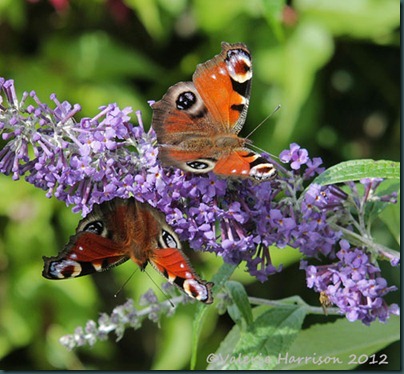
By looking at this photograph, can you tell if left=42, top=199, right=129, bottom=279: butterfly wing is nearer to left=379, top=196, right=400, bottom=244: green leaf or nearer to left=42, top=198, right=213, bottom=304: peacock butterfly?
left=42, top=198, right=213, bottom=304: peacock butterfly

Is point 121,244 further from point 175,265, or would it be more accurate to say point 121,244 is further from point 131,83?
point 131,83

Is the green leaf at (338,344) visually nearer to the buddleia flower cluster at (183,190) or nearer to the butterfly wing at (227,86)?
the buddleia flower cluster at (183,190)

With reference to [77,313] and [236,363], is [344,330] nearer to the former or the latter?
[236,363]

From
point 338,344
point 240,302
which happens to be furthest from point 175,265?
point 338,344

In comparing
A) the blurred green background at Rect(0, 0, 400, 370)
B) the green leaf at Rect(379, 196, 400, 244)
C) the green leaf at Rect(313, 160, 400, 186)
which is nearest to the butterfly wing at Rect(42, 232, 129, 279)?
the green leaf at Rect(313, 160, 400, 186)

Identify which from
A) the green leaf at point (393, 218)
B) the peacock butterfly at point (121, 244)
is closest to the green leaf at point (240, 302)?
the peacock butterfly at point (121, 244)

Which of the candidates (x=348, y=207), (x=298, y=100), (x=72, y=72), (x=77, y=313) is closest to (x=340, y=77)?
(x=298, y=100)
